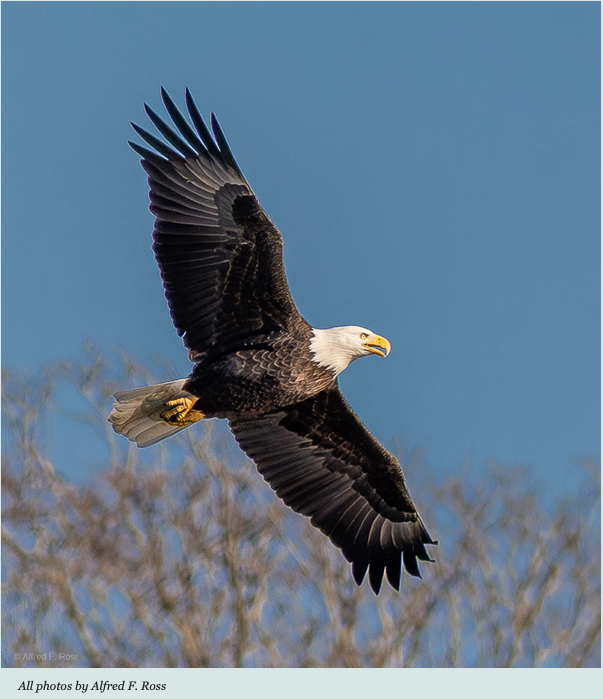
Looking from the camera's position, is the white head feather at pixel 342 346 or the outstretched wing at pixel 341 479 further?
the outstretched wing at pixel 341 479

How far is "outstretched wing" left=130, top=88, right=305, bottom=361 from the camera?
375 inches

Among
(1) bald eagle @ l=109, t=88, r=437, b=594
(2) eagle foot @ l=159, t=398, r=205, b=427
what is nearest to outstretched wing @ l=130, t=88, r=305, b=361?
(1) bald eagle @ l=109, t=88, r=437, b=594

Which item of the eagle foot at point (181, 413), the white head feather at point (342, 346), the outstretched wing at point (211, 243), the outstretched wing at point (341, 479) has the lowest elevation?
the outstretched wing at point (341, 479)

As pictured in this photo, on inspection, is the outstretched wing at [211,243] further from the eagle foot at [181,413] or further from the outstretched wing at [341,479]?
the outstretched wing at [341,479]

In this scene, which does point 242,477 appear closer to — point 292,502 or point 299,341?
point 292,502

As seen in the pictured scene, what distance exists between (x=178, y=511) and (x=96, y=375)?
214cm

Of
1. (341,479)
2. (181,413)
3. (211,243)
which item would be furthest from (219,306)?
(341,479)

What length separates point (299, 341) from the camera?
9.69 metres

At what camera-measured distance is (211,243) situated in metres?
9.57

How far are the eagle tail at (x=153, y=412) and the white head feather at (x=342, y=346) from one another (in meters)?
1.01

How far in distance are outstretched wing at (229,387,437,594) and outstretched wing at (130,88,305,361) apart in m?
1.07

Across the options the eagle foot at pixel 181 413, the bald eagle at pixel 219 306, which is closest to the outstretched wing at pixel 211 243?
the bald eagle at pixel 219 306

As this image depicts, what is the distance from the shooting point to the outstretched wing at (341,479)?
34.6 ft

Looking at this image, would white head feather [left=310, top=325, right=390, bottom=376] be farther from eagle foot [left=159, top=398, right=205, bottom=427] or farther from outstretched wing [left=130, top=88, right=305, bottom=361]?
eagle foot [left=159, top=398, right=205, bottom=427]
